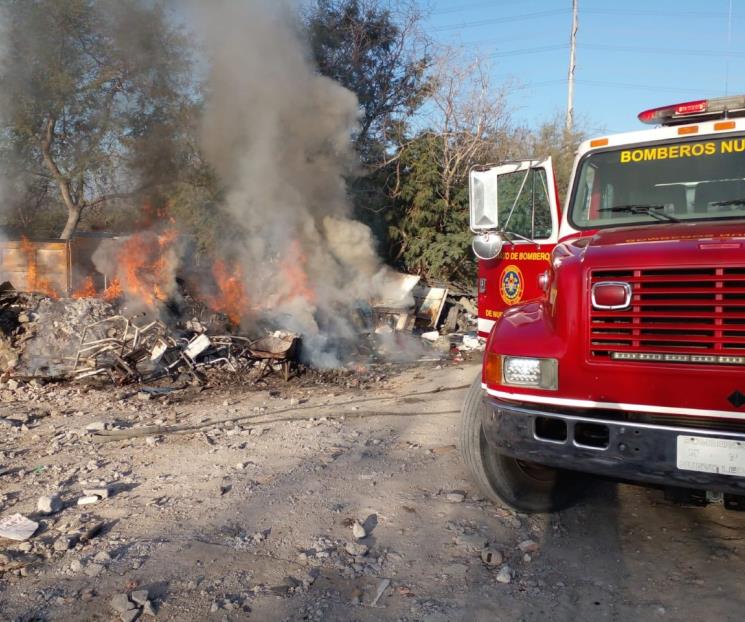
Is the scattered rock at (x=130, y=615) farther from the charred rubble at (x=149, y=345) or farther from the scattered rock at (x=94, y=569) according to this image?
the charred rubble at (x=149, y=345)

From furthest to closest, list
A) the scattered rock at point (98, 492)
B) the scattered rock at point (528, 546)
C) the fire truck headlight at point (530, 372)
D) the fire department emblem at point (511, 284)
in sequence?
the fire department emblem at point (511, 284) → the scattered rock at point (98, 492) → the scattered rock at point (528, 546) → the fire truck headlight at point (530, 372)

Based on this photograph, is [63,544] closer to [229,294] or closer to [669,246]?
[669,246]

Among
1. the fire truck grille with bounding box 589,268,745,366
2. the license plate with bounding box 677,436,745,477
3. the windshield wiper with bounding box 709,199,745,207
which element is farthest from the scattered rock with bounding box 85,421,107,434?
the windshield wiper with bounding box 709,199,745,207

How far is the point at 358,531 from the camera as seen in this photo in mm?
3586

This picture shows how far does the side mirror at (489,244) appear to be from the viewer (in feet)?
Result: 16.1

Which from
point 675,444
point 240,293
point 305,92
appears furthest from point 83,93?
point 675,444

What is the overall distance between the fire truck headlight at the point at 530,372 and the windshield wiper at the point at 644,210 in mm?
1528

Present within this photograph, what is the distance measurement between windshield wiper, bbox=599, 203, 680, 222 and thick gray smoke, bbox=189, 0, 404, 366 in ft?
26.3

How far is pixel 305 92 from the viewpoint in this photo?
1505 centimetres

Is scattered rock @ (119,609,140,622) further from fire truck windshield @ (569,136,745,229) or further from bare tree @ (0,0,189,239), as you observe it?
bare tree @ (0,0,189,239)

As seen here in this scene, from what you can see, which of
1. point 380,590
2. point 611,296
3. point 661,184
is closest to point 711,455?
point 611,296

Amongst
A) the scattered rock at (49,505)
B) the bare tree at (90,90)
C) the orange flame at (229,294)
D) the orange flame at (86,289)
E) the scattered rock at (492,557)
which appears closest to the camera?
the scattered rock at (492,557)

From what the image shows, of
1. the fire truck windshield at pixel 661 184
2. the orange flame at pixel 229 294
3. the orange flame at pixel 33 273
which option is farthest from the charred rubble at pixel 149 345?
the fire truck windshield at pixel 661 184

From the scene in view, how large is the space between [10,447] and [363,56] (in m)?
15.1
